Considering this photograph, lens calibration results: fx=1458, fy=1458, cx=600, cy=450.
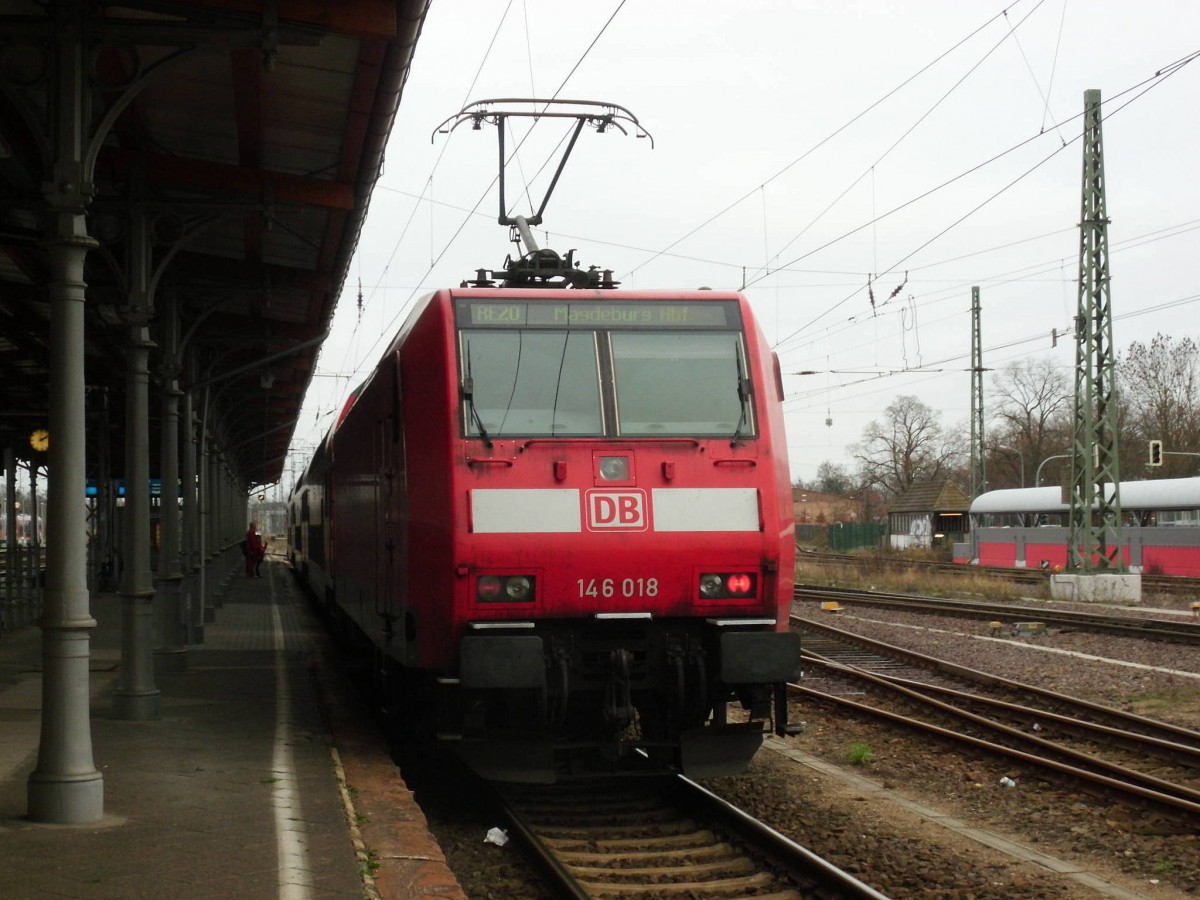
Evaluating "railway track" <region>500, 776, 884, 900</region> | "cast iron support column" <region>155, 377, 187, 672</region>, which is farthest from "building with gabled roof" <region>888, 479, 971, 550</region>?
"railway track" <region>500, 776, 884, 900</region>

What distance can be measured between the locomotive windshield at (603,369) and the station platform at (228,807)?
2.33 m

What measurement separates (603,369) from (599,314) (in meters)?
0.38

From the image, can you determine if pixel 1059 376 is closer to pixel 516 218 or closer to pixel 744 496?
pixel 516 218

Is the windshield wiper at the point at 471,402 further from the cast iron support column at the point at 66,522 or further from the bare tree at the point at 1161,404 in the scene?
the bare tree at the point at 1161,404

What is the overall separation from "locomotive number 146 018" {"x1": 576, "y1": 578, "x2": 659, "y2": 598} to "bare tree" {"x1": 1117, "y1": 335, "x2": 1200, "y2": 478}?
A: 52.1m

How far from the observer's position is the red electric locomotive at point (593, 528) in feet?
27.0

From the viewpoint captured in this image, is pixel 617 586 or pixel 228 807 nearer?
pixel 228 807

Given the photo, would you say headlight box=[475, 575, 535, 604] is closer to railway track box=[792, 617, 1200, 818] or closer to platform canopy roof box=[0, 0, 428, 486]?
platform canopy roof box=[0, 0, 428, 486]

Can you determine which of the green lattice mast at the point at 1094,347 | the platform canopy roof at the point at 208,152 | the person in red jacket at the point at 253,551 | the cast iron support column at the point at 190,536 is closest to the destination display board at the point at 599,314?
the platform canopy roof at the point at 208,152

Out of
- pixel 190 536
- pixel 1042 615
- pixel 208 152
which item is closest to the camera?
pixel 208 152

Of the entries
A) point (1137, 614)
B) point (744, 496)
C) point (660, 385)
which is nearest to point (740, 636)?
point (744, 496)

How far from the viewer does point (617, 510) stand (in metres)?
8.45

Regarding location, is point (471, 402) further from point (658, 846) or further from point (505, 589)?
point (658, 846)

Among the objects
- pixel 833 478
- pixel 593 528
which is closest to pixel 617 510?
pixel 593 528
